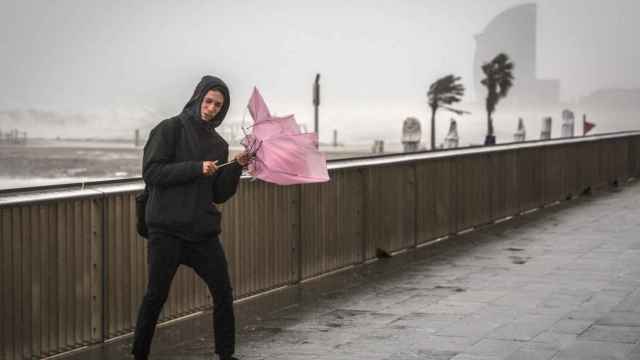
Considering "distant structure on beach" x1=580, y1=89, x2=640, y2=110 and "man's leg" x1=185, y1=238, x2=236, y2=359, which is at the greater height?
"distant structure on beach" x1=580, y1=89, x2=640, y2=110

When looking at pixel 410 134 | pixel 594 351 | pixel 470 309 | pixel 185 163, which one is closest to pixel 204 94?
pixel 185 163

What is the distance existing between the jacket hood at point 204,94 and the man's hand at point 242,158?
0.23 meters

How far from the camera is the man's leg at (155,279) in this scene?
645 cm

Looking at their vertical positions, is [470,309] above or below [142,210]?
below

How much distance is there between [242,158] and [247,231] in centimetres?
294

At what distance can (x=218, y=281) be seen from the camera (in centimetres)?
654

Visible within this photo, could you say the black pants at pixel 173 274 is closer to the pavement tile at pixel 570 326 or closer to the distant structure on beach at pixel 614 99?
the pavement tile at pixel 570 326

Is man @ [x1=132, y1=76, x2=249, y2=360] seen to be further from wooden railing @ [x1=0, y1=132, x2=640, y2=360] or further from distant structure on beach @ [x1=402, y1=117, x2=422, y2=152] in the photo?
distant structure on beach @ [x1=402, y1=117, x2=422, y2=152]

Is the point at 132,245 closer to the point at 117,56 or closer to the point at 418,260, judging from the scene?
the point at 418,260

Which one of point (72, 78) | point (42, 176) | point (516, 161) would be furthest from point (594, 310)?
point (72, 78)

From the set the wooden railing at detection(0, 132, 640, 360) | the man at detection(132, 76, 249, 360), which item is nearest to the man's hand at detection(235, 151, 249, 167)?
the man at detection(132, 76, 249, 360)

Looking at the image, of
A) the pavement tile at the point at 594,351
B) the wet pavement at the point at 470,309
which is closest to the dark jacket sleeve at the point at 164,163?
the wet pavement at the point at 470,309

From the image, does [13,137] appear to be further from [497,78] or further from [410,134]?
[410,134]

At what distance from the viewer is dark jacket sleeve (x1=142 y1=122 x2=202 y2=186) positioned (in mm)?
6262
